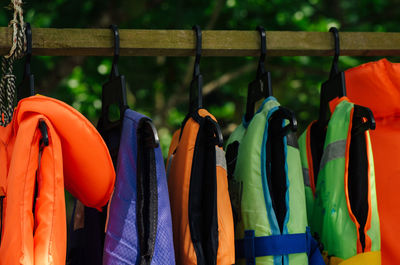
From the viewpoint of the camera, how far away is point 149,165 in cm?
114

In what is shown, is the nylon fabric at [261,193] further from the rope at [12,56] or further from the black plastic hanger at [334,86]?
the rope at [12,56]

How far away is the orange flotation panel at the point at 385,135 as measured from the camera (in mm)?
1416

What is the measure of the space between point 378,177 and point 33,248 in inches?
36.1

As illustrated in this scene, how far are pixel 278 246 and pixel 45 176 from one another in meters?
0.54

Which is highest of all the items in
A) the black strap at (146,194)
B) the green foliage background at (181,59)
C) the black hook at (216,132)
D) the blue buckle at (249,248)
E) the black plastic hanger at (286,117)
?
the green foliage background at (181,59)

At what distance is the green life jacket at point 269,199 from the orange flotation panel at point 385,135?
0.88 feet

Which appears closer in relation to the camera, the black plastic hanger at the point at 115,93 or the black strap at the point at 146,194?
the black strap at the point at 146,194

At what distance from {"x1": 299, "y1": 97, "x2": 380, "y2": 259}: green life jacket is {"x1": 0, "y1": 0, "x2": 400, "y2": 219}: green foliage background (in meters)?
1.52

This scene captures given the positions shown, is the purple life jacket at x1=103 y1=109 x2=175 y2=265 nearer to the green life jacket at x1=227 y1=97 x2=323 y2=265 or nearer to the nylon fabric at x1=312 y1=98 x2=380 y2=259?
the green life jacket at x1=227 y1=97 x2=323 y2=265

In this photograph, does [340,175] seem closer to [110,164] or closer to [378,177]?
[378,177]

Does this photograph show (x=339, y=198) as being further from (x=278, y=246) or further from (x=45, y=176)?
(x=45, y=176)

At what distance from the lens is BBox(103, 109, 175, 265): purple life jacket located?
43.3 inches

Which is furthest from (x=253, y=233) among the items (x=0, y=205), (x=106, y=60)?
(x=106, y=60)

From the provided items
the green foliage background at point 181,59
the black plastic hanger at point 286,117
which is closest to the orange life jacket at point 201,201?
the black plastic hanger at point 286,117
